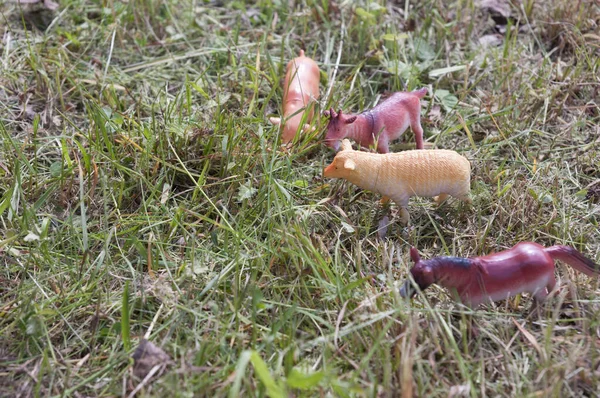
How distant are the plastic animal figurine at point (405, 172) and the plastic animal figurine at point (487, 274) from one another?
494mm

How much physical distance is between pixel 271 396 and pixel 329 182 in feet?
4.48

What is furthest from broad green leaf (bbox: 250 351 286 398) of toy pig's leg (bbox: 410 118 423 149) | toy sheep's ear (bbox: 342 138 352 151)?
toy pig's leg (bbox: 410 118 423 149)

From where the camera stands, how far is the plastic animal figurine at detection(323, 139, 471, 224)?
2.85m

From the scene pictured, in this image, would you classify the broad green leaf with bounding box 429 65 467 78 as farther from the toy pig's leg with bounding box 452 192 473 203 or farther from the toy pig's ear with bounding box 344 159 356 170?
the toy pig's ear with bounding box 344 159 356 170

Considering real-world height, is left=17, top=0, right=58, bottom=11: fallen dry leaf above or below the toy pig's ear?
below

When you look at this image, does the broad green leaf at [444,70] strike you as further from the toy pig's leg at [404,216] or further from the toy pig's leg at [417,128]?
the toy pig's leg at [404,216]

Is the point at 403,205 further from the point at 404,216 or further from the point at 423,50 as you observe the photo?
the point at 423,50

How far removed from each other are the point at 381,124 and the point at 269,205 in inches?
29.9

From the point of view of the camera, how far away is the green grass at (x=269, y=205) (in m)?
2.33

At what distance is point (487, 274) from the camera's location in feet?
7.95

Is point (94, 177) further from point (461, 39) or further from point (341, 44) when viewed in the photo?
point (461, 39)

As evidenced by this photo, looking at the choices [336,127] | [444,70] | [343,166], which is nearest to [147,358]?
[343,166]

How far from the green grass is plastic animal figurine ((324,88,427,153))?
0.54 feet

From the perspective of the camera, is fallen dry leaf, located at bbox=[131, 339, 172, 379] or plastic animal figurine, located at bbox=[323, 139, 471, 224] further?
plastic animal figurine, located at bbox=[323, 139, 471, 224]
